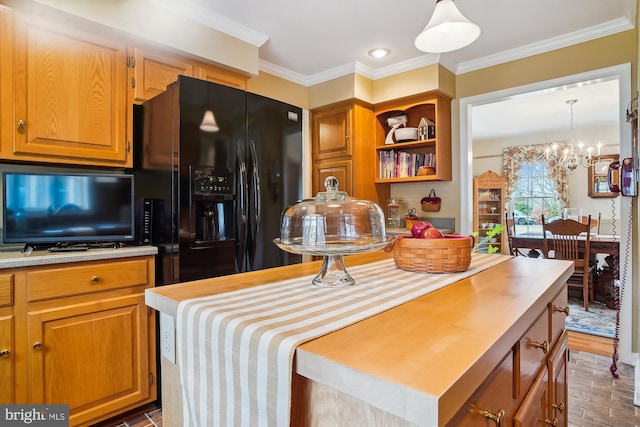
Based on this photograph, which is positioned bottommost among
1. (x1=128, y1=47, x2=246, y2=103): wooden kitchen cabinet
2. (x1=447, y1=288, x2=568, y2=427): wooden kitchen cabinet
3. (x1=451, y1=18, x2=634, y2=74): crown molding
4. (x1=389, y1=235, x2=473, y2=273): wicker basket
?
(x1=447, y1=288, x2=568, y2=427): wooden kitchen cabinet

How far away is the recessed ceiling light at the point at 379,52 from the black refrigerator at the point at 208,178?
1105 mm

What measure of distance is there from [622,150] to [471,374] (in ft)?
9.53

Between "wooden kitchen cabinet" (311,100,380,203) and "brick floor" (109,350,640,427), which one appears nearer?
"brick floor" (109,350,640,427)

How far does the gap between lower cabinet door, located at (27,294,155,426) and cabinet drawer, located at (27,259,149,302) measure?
74 mm

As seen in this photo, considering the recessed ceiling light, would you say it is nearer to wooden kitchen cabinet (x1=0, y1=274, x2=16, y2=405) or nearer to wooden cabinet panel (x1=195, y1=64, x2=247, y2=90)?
wooden cabinet panel (x1=195, y1=64, x2=247, y2=90)

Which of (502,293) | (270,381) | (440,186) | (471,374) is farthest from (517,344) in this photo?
(440,186)

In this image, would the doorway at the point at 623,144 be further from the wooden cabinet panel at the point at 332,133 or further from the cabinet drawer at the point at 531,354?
the cabinet drawer at the point at 531,354

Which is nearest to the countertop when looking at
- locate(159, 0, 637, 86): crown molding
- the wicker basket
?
the wicker basket

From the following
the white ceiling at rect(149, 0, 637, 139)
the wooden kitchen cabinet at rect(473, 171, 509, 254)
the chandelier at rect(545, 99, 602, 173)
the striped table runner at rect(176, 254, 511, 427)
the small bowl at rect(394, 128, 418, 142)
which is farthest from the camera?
the wooden kitchen cabinet at rect(473, 171, 509, 254)

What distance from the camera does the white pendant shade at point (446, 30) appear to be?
59.3 inches

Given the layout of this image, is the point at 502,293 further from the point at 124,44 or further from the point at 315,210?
the point at 124,44

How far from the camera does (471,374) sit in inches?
19.4

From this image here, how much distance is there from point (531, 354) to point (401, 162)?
2.76 meters

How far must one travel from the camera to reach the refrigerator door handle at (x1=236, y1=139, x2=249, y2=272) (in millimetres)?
2209
